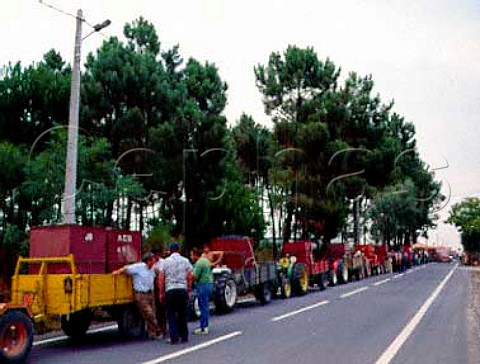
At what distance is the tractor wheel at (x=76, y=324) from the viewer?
15.7 meters

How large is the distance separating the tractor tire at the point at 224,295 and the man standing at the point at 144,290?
558 centimetres

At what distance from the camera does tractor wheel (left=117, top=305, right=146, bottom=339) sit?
1573 centimetres

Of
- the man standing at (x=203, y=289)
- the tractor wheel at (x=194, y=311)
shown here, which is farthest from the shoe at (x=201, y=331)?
the tractor wheel at (x=194, y=311)

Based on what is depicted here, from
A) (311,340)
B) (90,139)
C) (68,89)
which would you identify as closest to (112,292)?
(311,340)

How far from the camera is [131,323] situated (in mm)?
15938

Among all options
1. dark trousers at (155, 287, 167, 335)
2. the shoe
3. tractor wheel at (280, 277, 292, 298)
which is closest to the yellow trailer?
dark trousers at (155, 287, 167, 335)

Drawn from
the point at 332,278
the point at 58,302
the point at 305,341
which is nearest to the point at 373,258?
the point at 332,278

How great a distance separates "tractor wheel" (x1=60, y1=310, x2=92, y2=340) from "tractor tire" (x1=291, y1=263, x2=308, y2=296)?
14684 millimetres

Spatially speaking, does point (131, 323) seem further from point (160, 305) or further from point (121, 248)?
point (121, 248)

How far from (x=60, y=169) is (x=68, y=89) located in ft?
28.4

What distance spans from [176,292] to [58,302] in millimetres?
2308

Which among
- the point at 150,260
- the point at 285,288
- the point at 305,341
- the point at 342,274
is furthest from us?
the point at 342,274

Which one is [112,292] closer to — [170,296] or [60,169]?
[170,296]

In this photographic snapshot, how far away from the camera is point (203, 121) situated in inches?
1490
